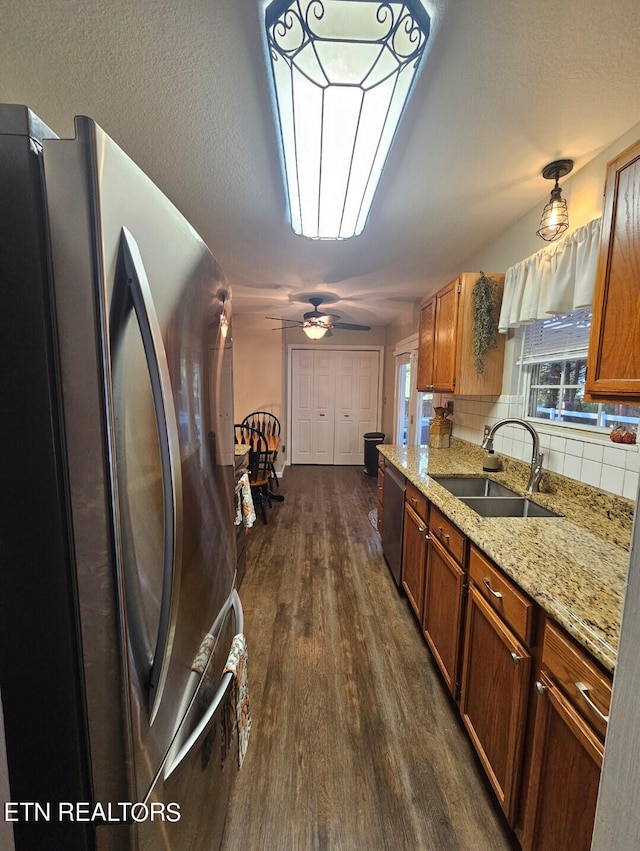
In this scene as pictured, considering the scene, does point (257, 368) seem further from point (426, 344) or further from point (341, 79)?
point (341, 79)

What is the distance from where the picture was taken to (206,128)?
1.41m

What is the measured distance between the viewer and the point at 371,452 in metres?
5.40

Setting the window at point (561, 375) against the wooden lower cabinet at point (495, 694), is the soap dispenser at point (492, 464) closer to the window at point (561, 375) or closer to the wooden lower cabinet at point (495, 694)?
the window at point (561, 375)

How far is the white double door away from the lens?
19.3 feet

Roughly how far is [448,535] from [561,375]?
1.18 m

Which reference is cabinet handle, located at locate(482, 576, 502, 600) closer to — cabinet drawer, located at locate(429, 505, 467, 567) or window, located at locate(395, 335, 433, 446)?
cabinet drawer, located at locate(429, 505, 467, 567)

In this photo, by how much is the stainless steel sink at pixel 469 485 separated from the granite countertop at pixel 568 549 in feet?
0.40

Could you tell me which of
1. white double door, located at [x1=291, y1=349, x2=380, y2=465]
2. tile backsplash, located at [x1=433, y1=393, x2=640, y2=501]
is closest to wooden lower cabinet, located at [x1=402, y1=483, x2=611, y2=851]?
tile backsplash, located at [x1=433, y1=393, x2=640, y2=501]

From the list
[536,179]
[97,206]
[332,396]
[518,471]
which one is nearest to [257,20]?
[97,206]

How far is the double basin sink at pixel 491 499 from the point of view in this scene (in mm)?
1746

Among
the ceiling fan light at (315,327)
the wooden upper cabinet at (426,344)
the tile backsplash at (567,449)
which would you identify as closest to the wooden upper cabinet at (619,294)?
the tile backsplash at (567,449)

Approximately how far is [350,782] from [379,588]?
1238 millimetres

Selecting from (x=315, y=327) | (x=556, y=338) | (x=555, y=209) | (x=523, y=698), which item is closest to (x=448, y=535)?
(x=523, y=698)

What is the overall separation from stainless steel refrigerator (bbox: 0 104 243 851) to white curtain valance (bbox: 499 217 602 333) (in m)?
1.76
